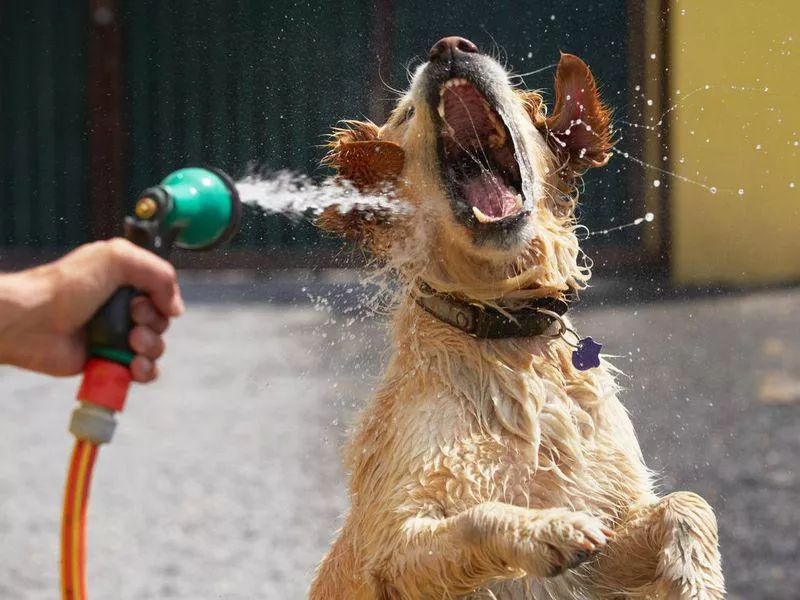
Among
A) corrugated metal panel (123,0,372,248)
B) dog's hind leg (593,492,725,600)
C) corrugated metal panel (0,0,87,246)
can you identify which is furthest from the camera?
corrugated metal panel (0,0,87,246)

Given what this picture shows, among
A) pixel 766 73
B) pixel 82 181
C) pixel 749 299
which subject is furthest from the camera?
pixel 82 181

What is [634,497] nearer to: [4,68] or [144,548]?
[144,548]

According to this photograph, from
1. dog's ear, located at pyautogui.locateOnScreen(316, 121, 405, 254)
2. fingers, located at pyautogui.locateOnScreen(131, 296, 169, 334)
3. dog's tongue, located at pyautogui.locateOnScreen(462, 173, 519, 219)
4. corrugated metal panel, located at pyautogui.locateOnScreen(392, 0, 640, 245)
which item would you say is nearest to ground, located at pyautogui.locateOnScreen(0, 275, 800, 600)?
dog's ear, located at pyautogui.locateOnScreen(316, 121, 405, 254)

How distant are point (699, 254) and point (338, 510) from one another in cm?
325

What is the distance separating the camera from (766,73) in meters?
7.73

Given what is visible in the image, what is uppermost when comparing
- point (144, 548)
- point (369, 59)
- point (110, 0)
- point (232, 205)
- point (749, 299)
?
point (110, 0)

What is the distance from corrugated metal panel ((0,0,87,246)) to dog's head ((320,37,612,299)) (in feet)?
27.9

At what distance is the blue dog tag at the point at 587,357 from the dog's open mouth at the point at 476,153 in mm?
363

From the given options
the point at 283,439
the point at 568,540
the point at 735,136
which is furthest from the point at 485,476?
the point at 735,136

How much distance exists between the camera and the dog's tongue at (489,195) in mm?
2916

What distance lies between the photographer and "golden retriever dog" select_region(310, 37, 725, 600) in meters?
2.59

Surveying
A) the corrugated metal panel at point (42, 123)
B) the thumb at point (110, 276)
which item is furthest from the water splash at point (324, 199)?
the corrugated metal panel at point (42, 123)

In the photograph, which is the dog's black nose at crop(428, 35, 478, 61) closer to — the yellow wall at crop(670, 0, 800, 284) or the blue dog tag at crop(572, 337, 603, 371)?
the blue dog tag at crop(572, 337, 603, 371)

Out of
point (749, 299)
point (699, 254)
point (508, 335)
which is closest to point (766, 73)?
point (699, 254)
